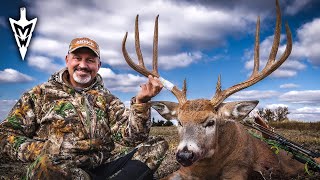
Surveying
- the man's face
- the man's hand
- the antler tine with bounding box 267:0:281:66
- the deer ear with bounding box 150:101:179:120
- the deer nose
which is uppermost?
the antler tine with bounding box 267:0:281:66

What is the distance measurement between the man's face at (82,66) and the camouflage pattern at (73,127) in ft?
0.43

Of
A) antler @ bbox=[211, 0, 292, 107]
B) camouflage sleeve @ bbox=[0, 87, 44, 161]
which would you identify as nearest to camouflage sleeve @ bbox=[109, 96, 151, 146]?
antler @ bbox=[211, 0, 292, 107]

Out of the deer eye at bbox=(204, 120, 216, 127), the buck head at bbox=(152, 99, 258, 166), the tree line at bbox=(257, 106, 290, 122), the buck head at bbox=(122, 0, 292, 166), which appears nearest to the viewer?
the buck head at bbox=(152, 99, 258, 166)

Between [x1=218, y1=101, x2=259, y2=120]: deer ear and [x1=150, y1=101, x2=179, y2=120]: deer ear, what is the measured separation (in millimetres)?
676

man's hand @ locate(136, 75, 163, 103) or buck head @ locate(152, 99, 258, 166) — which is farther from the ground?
man's hand @ locate(136, 75, 163, 103)

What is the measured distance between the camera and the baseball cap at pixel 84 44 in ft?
18.9

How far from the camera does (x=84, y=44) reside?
575 centimetres

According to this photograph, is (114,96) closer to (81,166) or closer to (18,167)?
(81,166)

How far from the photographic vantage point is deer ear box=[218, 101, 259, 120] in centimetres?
522

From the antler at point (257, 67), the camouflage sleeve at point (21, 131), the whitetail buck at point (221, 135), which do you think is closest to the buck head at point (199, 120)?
the whitetail buck at point (221, 135)

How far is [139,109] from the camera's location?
525cm

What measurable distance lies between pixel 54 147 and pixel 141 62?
207 centimetres

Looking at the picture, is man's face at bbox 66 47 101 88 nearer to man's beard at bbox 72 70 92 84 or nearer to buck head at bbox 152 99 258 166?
man's beard at bbox 72 70 92 84

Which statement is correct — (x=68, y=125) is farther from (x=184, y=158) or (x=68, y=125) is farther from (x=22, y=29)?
(x=22, y=29)
